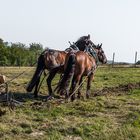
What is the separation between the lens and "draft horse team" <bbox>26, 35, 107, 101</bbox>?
1217 cm

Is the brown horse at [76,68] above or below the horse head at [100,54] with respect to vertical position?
below

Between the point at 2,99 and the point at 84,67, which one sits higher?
the point at 84,67

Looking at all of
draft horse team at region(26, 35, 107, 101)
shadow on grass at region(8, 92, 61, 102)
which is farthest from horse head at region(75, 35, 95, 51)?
shadow on grass at region(8, 92, 61, 102)

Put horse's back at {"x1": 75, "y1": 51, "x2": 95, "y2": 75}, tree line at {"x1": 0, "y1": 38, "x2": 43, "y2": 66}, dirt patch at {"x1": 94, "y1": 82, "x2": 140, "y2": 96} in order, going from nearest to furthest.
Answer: horse's back at {"x1": 75, "y1": 51, "x2": 95, "y2": 75}
dirt patch at {"x1": 94, "y1": 82, "x2": 140, "y2": 96}
tree line at {"x1": 0, "y1": 38, "x2": 43, "y2": 66}

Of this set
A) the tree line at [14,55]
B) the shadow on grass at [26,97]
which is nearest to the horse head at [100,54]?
the shadow on grass at [26,97]

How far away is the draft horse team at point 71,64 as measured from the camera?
12.2m

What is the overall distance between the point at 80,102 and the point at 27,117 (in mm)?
2808

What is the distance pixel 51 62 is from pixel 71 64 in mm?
1285

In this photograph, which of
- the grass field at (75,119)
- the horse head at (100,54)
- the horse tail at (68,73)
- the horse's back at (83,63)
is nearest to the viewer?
the grass field at (75,119)

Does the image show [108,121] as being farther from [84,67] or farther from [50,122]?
[84,67]

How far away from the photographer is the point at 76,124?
898cm

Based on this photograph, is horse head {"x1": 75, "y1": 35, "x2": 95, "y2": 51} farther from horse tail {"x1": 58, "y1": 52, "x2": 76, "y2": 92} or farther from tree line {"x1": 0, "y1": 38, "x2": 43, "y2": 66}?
tree line {"x1": 0, "y1": 38, "x2": 43, "y2": 66}

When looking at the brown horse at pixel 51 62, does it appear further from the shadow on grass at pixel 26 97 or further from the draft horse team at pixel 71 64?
the shadow on grass at pixel 26 97

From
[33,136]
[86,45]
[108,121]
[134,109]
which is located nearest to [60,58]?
[86,45]
